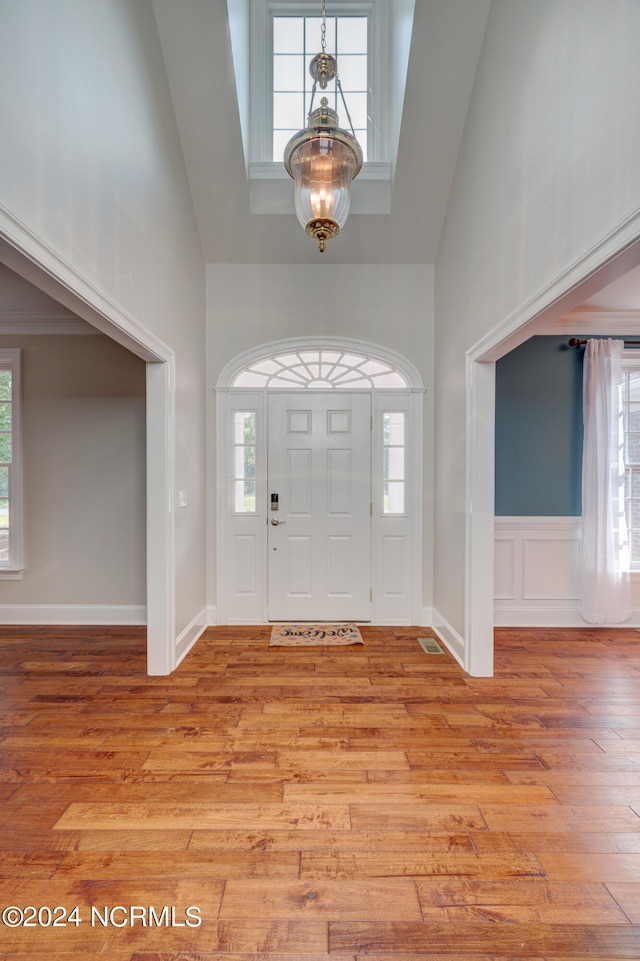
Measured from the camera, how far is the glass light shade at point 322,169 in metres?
2.09

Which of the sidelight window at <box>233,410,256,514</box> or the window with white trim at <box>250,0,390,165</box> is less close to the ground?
the window with white trim at <box>250,0,390,165</box>

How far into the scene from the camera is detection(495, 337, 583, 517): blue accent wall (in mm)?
4113

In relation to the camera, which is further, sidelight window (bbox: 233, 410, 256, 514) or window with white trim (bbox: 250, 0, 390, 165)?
sidelight window (bbox: 233, 410, 256, 514)

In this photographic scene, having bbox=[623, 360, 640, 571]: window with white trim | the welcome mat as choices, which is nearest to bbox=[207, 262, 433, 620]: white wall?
the welcome mat

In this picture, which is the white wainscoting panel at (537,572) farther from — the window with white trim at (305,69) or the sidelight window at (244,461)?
the window with white trim at (305,69)

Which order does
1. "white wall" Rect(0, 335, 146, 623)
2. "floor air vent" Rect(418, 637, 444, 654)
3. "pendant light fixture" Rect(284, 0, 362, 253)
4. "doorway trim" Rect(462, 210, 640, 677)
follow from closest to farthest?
"pendant light fixture" Rect(284, 0, 362, 253) < "doorway trim" Rect(462, 210, 640, 677) < "floor air vent" Rect(418, 637, 444, 654) < "white wall" Rect(0, 335, 146, 623)

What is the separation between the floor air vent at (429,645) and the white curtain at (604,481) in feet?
5.03

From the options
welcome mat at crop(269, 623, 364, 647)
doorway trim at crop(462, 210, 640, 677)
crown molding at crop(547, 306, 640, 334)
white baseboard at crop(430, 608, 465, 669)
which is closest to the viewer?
doorway trim at crop(462, 210, 640, 677)

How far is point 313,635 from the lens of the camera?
3.83 m

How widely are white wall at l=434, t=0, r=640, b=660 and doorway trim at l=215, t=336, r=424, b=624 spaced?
21cm

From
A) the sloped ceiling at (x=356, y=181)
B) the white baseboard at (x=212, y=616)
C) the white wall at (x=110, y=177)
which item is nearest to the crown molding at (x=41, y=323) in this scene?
the white wall at (x=110, y=177)

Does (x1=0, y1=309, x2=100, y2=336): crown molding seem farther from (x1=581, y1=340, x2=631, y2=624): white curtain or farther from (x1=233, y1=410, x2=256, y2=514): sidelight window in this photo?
(x1=581, y1=340, x2=631, y2=624): white curtain

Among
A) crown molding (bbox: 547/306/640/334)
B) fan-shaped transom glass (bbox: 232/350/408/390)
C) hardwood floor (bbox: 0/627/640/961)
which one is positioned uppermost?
crown molding (bbox: 547/306/640/334)

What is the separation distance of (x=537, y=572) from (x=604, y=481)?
0.98m
